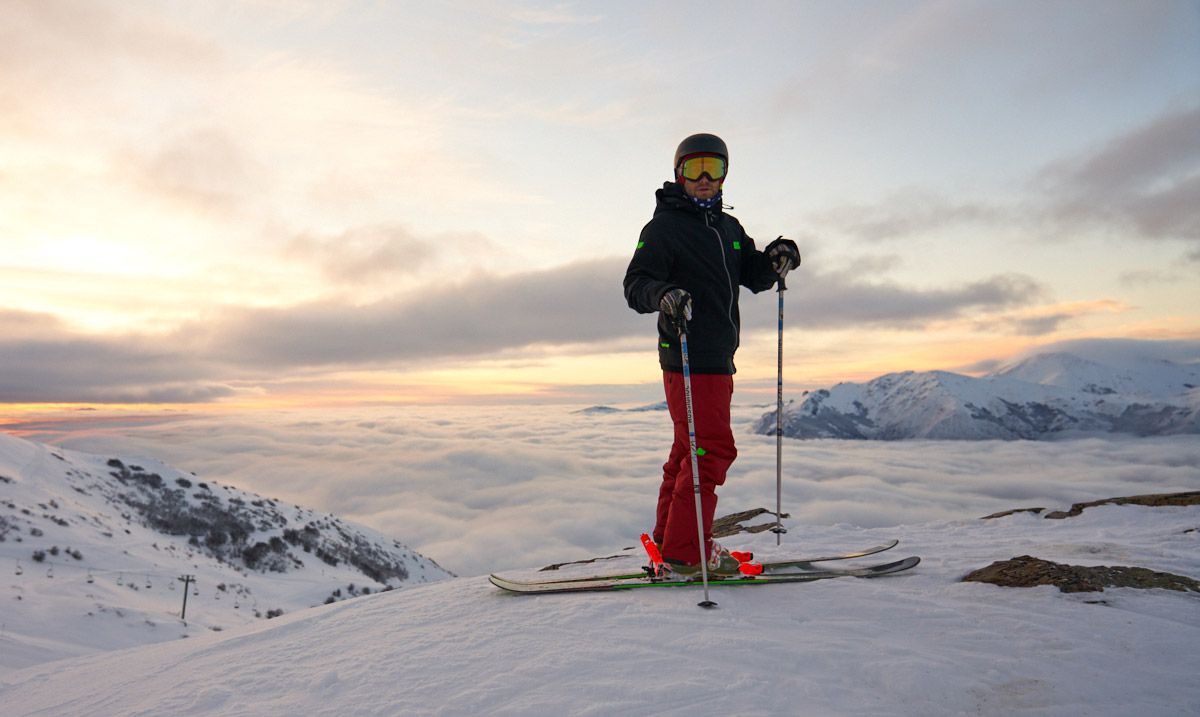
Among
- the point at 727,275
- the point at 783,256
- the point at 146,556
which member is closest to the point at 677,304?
the point at 727,275

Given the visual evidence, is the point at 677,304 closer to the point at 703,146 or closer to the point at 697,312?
the point at 697,312

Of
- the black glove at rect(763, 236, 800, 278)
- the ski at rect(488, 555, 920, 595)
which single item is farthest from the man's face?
the ski at rect(488, 555, 920, 595)

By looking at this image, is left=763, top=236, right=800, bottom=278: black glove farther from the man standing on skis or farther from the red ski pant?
the red ski pant

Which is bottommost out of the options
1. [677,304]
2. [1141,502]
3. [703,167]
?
[1141,502]

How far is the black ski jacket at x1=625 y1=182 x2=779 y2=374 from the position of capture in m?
4.98

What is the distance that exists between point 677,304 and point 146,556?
1693 inches

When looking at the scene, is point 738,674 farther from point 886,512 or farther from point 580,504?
point 580,504

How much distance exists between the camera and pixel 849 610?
3865 millimetres

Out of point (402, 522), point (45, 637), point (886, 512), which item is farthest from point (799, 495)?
point (45, 637)

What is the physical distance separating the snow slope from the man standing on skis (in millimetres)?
749

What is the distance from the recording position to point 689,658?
9.78 ft

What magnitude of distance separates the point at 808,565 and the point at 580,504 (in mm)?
170272

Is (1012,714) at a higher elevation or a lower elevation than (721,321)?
lower

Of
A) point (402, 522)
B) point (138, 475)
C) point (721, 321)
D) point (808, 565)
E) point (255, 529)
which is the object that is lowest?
point (402, 522)
